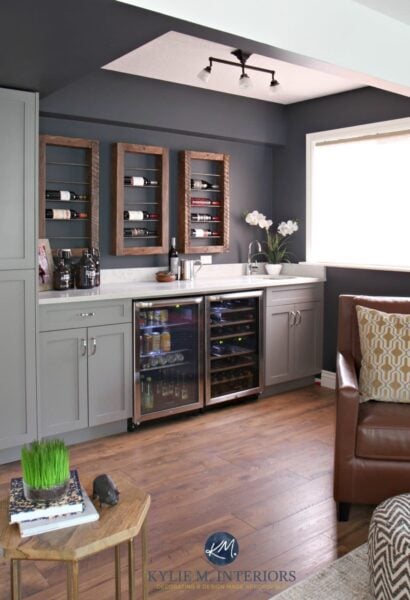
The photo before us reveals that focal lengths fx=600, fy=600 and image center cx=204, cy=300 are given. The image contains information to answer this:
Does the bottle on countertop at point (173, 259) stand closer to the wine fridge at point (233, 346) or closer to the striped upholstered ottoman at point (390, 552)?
the wine fridge at point (233, 346)

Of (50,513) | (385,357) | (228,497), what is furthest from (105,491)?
(385,357)

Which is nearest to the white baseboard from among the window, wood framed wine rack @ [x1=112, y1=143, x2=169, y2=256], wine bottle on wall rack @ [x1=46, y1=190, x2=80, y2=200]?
the window

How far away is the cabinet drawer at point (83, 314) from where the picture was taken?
144 inches

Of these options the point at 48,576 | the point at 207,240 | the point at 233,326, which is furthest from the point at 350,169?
the point at 48,576

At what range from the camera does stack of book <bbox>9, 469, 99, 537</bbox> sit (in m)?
1.63

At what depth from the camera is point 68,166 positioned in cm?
432

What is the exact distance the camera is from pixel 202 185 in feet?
16.4

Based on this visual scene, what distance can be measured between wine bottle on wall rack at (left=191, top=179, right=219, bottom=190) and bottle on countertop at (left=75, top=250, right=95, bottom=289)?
3.93 ft

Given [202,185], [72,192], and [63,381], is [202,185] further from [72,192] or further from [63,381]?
[63,381]

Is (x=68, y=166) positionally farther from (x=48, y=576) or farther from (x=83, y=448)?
(x=48, y=576)

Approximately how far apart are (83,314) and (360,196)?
8.32ft

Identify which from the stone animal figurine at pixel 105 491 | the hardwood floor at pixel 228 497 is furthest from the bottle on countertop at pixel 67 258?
the stone animal figurine at pixel 105 491

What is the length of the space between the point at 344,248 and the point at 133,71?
224 centimetres

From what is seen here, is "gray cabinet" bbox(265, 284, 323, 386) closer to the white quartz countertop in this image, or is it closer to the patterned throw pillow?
the white quartz countertop
